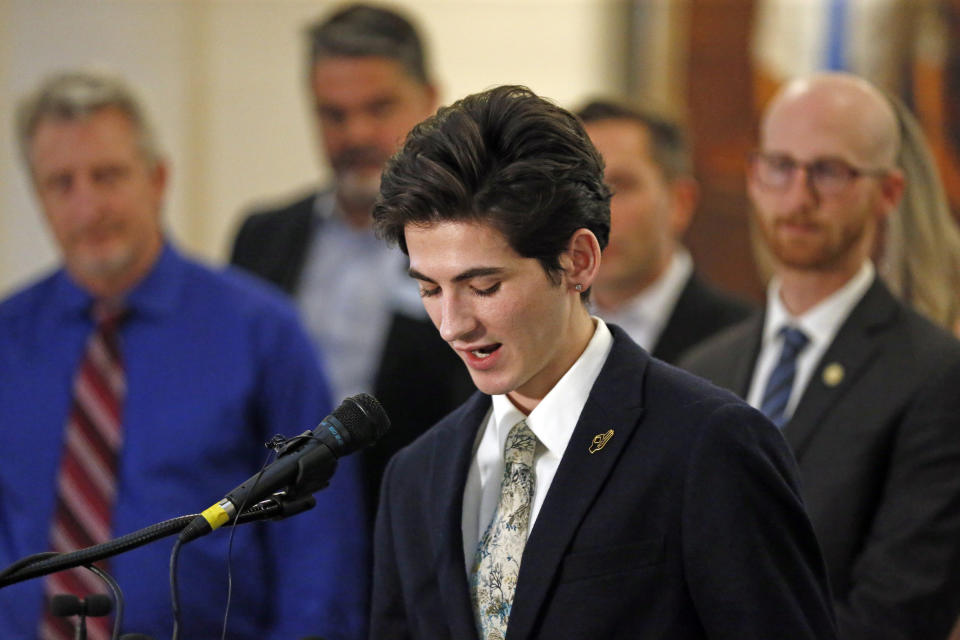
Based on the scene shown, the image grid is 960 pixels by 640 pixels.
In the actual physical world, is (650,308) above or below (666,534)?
below

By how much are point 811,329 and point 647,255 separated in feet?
3.41

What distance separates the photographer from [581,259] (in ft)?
5.84

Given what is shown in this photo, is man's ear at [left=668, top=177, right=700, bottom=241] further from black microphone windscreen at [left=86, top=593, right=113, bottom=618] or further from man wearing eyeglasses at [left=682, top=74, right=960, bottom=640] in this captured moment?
black microphone windscreen at [left=86, top=593, right=113, bottom=618]

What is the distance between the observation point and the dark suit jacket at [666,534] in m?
1.65

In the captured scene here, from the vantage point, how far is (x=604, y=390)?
1794mm

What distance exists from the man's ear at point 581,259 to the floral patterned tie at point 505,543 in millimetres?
220

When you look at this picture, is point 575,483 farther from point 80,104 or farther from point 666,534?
point 80,104

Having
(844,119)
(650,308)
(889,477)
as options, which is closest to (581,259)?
(889,477)

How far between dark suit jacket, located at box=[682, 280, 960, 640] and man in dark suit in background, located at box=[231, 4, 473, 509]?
1.41 metres

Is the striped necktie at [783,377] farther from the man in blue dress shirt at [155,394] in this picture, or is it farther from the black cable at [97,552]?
the black cable at [97,552]

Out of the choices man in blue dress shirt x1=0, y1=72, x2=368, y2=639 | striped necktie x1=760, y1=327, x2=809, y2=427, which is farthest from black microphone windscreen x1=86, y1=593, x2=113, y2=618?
striped necktie x1=760, y1=327, x2=809, y2=427

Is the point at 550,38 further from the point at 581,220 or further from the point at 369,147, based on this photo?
the point at 581,220

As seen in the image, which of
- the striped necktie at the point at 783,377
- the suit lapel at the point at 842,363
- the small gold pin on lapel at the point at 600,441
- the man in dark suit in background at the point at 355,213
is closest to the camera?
the small gold pin on lapel at the point at 600,441

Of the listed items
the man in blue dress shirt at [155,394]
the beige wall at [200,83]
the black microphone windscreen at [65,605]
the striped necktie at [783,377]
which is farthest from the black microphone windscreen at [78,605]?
the beige wall at [200,83]
